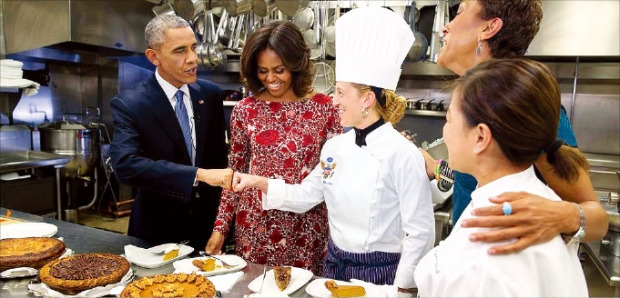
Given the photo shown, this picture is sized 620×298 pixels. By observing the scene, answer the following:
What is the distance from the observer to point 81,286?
1.29 metres

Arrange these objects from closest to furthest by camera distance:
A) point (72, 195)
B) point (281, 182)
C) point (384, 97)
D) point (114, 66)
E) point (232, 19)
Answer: point (384, 97)
point (281, 182)
point (232, 19)
point (72, 195)
point (114, 66)

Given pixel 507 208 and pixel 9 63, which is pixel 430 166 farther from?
pixel 9 63

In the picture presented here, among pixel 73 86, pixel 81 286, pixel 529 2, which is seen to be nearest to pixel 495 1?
pixel 529 2

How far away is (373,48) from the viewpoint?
1.66 meters

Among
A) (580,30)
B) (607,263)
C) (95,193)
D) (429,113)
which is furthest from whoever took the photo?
(95,193)

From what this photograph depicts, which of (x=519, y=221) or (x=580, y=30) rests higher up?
(x=580, y=30)

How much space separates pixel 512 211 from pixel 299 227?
47.0 inches

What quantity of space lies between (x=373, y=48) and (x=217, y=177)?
0.82 meters

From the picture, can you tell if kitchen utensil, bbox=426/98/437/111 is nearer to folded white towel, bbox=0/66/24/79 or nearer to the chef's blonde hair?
the chef's blonde hair

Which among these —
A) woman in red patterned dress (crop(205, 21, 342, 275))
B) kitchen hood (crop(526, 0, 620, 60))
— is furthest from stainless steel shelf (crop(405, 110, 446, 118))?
woman in red patterned dress (crop(205, 21, 342, 275))

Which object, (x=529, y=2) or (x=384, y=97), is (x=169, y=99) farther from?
(x=529, y=2)

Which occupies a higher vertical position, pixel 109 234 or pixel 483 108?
pixel 483 108

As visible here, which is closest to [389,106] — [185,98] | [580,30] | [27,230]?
[185,98]

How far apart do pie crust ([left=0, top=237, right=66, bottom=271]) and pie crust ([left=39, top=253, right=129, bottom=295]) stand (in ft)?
0.22
